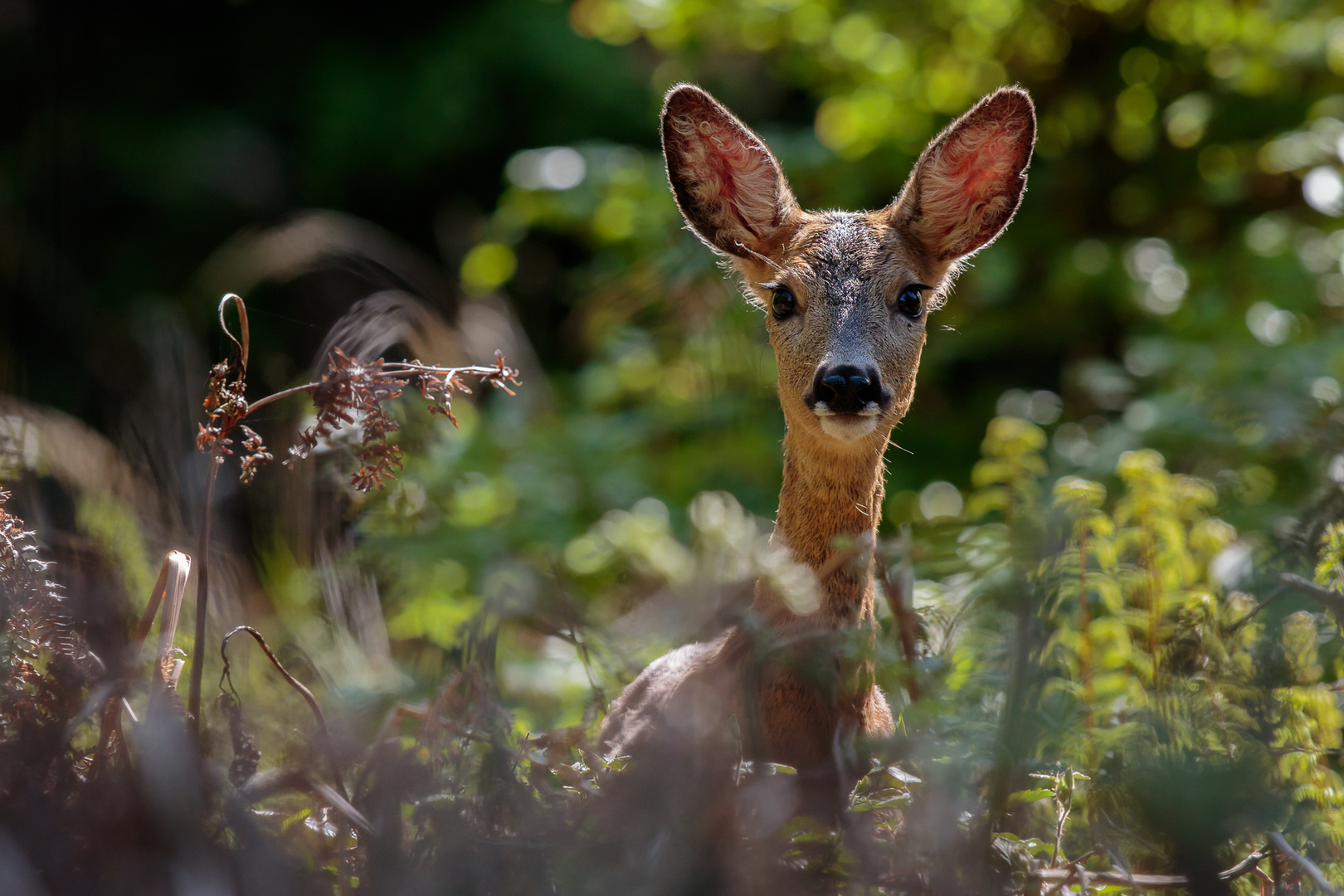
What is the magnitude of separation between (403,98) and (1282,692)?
689cm

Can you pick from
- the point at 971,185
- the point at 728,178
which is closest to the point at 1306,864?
the point at 971,185

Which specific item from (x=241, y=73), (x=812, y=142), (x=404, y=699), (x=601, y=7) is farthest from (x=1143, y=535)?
(x=241, y=73)

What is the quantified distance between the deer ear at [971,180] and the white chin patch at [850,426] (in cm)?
77

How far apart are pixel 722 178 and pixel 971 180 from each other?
0.68 m

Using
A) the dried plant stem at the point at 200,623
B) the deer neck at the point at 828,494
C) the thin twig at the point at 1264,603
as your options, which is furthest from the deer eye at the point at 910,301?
the dried plant stem at the point at 200,623

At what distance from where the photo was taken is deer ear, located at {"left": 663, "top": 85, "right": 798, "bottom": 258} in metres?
3.06

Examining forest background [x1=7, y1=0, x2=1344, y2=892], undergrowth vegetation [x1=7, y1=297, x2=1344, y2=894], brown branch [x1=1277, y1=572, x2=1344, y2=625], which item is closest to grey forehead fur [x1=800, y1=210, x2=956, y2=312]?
forest background [x1=7, y1=0, x2=1344, y2=892]

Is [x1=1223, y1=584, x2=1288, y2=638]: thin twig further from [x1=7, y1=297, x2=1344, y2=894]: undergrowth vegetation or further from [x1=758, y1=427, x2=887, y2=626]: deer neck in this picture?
[x1=758, y1=427, x2=887, y2=626]: deer neck

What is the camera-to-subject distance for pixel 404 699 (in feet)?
6.38

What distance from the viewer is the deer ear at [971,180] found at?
2.93 metres

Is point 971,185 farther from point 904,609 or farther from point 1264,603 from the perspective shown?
point 1264,603

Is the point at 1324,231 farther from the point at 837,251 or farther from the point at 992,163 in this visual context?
the point at 837,251

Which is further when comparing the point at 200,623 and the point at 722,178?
the point at 722,178

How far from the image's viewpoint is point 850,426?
8.50ft
